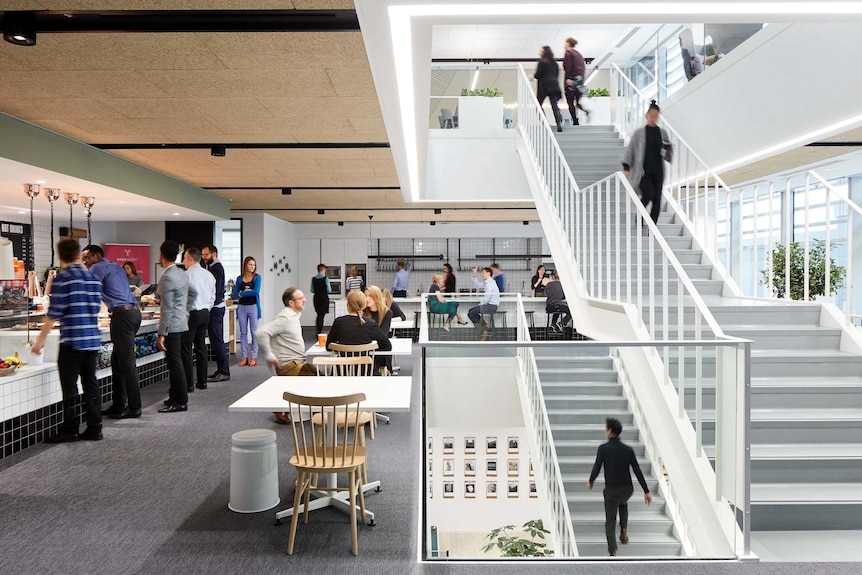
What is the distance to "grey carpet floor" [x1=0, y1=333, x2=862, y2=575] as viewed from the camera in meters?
3.13

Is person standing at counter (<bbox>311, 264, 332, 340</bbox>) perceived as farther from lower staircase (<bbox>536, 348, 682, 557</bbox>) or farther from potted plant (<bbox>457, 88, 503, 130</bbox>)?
lower staircase (<bbox>536, 348, 682, 557</bbox>)

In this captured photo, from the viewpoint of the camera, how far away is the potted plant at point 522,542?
3.28 m

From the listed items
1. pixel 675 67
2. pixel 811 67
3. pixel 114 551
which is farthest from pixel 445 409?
pixel 675 67

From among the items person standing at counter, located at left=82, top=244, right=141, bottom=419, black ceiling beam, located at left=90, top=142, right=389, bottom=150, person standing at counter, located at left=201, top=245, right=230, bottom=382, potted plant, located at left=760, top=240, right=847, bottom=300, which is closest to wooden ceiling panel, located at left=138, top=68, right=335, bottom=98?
black ceiling beam, located at left=90, top=142, right=389, bottom=150

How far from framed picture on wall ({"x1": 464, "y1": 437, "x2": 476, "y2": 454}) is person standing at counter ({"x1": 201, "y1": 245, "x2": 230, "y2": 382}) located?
5273 mm

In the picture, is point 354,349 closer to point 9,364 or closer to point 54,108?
point 9,364

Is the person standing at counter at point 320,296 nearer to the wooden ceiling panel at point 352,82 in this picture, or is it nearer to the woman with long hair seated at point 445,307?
the woman with long hair seated at point 445,307

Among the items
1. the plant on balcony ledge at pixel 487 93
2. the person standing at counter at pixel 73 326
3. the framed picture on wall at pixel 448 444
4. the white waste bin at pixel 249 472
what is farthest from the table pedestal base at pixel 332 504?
the plant on balcony ledge at pixel 487 93

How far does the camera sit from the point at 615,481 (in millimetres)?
3213

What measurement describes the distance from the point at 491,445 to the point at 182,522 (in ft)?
6.08

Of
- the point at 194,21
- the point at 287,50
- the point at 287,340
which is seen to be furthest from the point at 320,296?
the point at 194,21

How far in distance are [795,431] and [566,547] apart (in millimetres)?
1801

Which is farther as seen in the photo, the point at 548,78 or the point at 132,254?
the point at 132,254

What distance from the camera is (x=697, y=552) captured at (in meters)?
3.35
